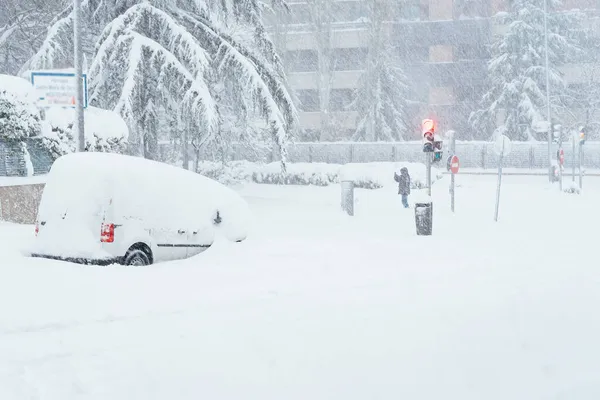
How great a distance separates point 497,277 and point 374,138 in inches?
1551

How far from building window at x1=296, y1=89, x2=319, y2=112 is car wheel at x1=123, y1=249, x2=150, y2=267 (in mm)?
49410

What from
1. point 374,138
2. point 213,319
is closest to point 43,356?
point 213,319

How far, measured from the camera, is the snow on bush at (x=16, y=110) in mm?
15305

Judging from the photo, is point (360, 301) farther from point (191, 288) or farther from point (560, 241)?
point (560, 241)

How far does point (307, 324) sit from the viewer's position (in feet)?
23.7

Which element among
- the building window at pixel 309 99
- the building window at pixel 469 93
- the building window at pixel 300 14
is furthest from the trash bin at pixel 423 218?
the building window at pixel 309 99

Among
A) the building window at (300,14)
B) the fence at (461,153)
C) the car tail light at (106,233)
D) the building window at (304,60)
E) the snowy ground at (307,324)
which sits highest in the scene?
the building window at (300,14)

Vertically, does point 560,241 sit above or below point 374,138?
below

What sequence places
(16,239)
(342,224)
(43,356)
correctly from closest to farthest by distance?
(43,356) < (16,239) < (342,224)

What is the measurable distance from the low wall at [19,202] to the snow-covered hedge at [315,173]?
15.2m

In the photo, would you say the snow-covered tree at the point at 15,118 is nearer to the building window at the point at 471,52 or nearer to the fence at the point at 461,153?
the fence at the point at 461,153

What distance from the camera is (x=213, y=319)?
24.2ft

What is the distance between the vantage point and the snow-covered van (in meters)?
9.15

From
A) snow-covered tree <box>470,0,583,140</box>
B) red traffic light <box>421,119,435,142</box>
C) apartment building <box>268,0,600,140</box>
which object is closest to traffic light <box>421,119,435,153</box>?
red traffic light <box>421,119,435,142</box>
